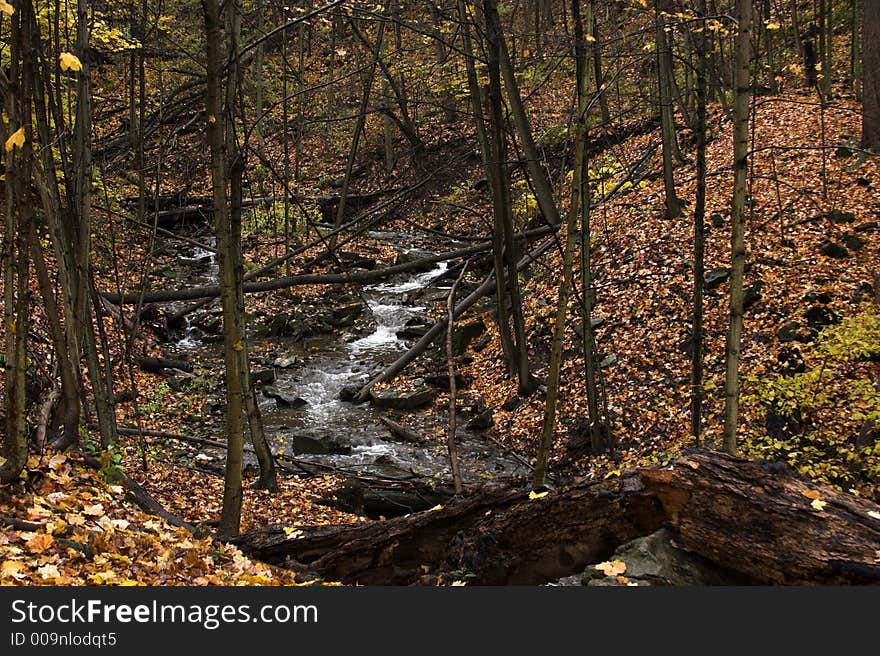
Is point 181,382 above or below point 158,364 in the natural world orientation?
below

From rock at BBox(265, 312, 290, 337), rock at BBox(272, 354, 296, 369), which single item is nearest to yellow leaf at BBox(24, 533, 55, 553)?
rock at BBox(272, 354, 296, 369)

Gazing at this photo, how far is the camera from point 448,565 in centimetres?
443

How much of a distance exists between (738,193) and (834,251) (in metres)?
6.17

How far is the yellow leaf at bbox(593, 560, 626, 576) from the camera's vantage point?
3832 mm

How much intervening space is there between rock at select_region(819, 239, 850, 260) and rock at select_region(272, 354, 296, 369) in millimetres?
9405

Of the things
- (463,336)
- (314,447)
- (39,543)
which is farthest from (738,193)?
(463,336)

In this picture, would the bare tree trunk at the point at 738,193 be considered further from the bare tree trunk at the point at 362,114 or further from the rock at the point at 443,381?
the rock at the point at 443,381

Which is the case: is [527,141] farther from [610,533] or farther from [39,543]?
[39,543]

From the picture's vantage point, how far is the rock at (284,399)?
11.4 meters

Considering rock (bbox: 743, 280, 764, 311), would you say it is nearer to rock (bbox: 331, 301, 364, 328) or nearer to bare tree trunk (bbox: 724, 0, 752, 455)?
bare tree trunk (bbox: 724, 0, 752, 455)

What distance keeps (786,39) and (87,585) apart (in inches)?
828

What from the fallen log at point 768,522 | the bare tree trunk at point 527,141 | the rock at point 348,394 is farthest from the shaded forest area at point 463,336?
the rock at point 348,394

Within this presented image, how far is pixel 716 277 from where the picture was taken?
10.2 m

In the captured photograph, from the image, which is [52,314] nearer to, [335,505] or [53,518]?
[53,518]
